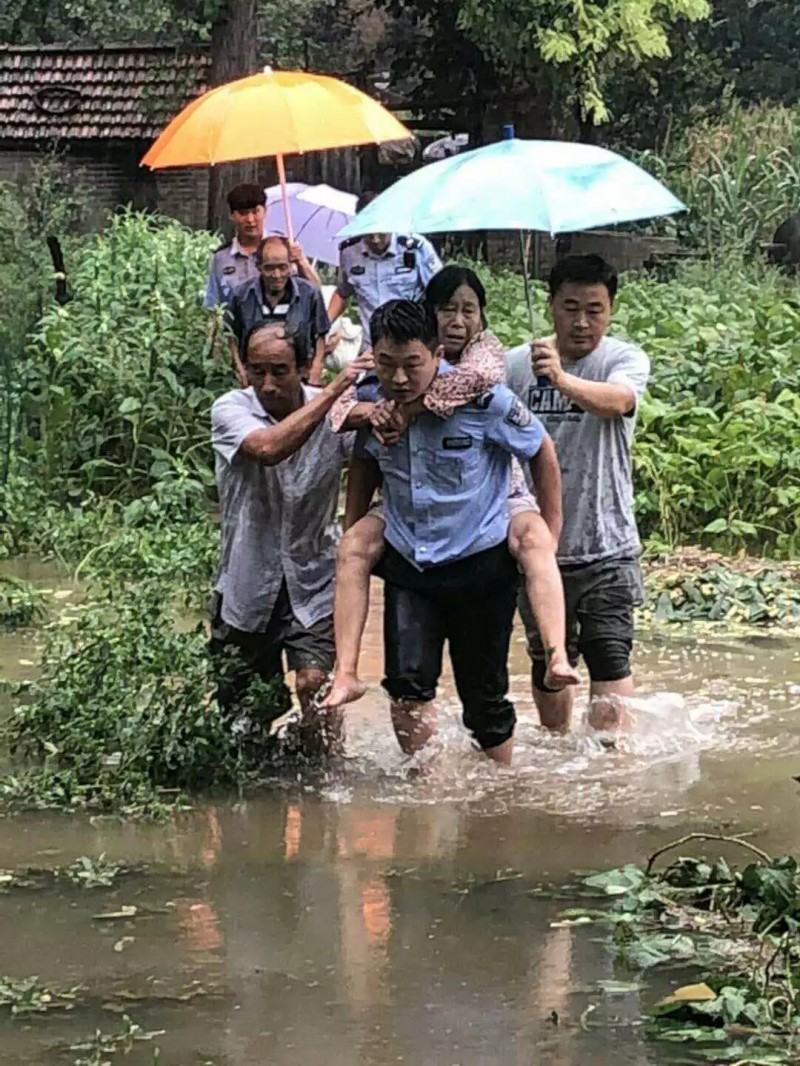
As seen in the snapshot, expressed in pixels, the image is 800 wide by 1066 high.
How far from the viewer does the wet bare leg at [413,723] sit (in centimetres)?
625

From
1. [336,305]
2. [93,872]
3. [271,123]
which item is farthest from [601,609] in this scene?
[336,305]

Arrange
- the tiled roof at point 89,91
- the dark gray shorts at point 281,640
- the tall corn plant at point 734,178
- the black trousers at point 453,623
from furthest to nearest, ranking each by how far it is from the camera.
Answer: the tiled roof at point 89,91 < the tall corn plant at point 734,178 < the dark gray shorts at point 281,640 < the black trousers at point 453,623

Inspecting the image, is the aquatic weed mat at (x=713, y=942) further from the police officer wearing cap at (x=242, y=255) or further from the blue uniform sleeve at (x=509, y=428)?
the police officer wearing cap at (x=242, y=255)

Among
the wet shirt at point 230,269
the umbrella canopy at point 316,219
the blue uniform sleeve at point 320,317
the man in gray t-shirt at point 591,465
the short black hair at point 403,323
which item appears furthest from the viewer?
the umbrella canopy at point 316,219

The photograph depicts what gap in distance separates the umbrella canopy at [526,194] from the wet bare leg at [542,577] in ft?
3.32

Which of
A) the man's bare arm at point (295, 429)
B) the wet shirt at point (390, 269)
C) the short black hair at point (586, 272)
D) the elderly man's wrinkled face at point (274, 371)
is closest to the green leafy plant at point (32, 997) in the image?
the man's bare arm at point (295, 429)

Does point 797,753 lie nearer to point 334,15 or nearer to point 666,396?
point 666,396

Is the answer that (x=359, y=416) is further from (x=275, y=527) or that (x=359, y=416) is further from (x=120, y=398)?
(x=120, y=398)

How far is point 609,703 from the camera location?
6.71 m

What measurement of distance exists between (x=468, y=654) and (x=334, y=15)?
27.1m

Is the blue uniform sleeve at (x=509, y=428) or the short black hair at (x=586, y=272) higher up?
the short black hair at (x=586, y=272)

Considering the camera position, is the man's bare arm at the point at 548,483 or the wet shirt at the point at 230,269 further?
the wet shirt at the point at 230,269

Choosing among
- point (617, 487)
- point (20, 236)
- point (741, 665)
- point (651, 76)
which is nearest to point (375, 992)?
point (617, 487)

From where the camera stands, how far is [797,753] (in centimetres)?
686
